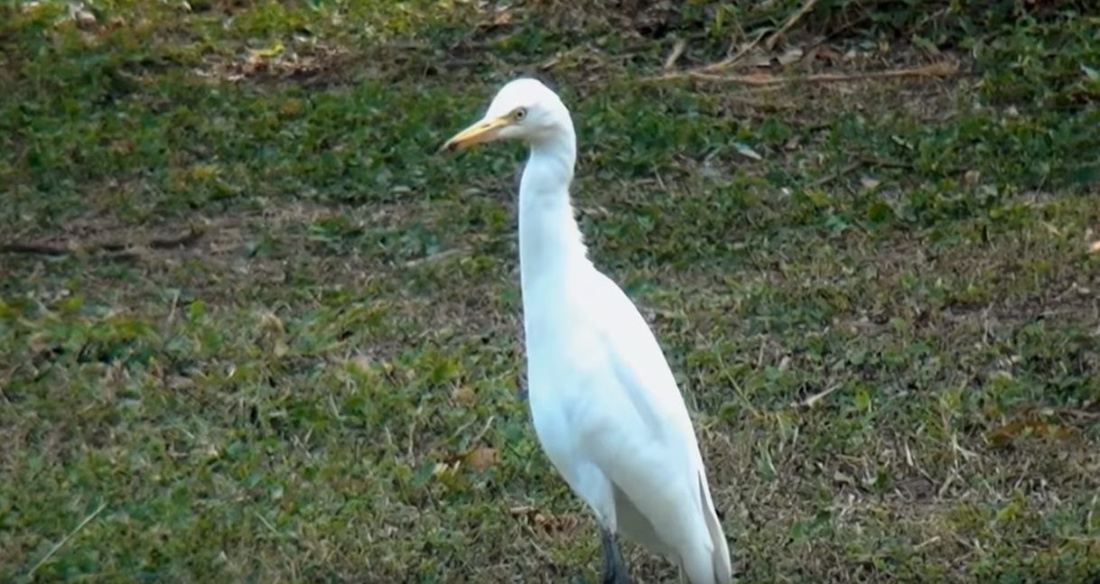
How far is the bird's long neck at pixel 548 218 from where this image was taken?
171 inches

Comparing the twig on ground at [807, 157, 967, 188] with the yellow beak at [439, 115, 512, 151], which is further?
the twig on ground at [807, 157, 967, 188]

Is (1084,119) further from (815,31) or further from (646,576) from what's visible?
(646,576)

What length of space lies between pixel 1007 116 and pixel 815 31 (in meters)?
1.36

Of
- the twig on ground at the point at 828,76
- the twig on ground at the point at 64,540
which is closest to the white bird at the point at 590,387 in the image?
the twig on ground at the point at 64,540

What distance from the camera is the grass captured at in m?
4.91

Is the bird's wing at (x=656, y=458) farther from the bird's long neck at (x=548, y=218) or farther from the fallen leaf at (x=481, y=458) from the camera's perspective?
the fallen leaf at (x=481, y=458)

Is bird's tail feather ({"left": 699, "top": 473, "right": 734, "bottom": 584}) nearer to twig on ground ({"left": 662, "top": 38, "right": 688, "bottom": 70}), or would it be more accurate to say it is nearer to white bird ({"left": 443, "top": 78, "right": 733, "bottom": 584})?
white bird ({"left": 443, "top": 78, "right": 733, "bottom": 584})

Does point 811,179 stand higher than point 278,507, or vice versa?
point 278,507

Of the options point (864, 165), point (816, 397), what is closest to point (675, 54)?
point (864, 165)

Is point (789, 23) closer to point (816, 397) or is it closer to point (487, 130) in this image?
point (816, 397)

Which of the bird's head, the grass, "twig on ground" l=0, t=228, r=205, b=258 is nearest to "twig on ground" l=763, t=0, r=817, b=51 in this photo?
the grass

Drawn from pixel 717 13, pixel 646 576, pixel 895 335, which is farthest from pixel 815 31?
pixel 646 576

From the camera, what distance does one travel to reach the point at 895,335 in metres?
5.90

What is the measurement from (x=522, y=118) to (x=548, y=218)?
0.24 m
